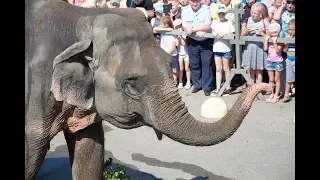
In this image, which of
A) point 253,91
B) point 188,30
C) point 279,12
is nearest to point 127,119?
point 253,91

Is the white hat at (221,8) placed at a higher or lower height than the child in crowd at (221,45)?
higher

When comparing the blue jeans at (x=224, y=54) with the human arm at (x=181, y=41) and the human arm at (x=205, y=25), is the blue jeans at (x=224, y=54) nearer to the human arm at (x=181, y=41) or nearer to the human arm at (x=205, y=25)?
the human arm at (x=205, y=25)

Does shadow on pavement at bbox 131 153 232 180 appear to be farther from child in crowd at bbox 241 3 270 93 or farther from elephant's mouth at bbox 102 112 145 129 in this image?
child in crowd at bbox 241 3 270 93

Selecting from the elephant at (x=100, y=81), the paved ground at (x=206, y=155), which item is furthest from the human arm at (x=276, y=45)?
Result: the elephant at (x=100, y=81)

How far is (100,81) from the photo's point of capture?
12.1 feet

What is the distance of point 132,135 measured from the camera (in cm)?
752

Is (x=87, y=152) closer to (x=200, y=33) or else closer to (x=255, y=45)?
(x=255, y=45)

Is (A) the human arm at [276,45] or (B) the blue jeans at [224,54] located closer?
(A) the human arm at [276,45]

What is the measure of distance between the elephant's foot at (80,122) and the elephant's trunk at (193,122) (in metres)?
0.61

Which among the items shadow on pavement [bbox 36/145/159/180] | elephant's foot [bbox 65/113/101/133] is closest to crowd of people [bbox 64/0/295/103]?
shadow on pavement [bbox 36/145/159/180]

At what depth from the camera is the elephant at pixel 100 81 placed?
138 inches

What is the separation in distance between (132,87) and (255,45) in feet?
18.8
